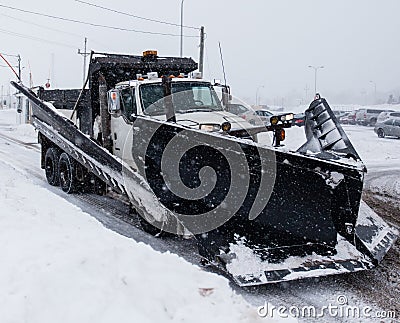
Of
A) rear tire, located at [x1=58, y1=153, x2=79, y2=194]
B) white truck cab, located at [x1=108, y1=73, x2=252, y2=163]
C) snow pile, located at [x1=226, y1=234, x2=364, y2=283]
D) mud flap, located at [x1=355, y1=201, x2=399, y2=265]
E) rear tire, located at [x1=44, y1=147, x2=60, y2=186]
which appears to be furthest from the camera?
rear tire, located at [x1=44, y1=147, x2=60, y2=186]

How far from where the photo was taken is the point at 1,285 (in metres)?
3.24

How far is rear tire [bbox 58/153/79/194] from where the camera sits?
8.59 metres

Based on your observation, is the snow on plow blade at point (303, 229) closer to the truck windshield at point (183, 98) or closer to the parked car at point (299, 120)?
the parked car at point (299, 120)

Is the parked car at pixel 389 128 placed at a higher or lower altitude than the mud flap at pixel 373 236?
higher

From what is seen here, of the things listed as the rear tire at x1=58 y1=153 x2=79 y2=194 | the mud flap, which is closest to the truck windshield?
the rear tire at x1=58 y1=153 x2=79 y2=194

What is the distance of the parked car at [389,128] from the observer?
26.6 m

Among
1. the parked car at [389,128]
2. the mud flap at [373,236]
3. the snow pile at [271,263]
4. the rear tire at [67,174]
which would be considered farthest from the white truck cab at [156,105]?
the parked car at [389,128]

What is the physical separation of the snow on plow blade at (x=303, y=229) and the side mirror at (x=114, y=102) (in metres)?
3.03

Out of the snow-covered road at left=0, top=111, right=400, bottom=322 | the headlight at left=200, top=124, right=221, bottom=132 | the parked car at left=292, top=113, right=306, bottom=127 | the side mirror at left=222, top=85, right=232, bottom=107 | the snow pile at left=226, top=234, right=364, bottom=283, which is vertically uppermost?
the side mirror at left=222, top=85, right=232, bottom=107

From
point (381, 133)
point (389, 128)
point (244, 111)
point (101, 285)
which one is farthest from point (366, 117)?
point (101, 285)

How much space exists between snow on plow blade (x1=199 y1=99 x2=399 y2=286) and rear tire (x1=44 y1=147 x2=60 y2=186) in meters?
5.28

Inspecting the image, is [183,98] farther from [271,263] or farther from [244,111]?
[271,263]

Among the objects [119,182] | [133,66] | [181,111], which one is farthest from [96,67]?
[119,182]

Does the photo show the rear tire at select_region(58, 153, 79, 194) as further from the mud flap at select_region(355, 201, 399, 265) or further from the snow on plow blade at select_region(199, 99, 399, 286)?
the mud flap at select_region(355, 201, 399, 265)
